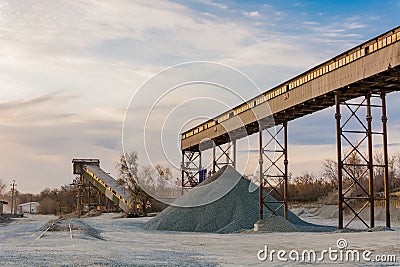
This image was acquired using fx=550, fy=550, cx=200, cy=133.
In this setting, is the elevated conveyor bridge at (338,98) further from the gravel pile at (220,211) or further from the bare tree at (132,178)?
the bare tree at (132,178)

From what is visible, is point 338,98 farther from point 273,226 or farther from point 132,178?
point 132,178

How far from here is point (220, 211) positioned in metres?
33.0

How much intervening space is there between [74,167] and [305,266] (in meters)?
53.4

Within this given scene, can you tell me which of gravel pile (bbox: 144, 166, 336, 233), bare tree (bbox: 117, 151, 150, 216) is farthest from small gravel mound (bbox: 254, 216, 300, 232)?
bare tree (bbox: 117, 151, 150, 216)

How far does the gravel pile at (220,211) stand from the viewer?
31.7 metres

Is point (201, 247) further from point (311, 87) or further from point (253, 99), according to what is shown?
point (253, 99)

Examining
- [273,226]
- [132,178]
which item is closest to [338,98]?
[273,226]

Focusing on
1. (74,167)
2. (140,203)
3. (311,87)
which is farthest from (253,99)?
(74,167)

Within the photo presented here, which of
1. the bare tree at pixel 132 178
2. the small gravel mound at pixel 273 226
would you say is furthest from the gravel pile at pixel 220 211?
the bare tree at pixel 132 178

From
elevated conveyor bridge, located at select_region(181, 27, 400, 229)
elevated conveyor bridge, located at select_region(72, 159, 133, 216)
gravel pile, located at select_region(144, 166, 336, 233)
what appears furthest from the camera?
elevated conveyor bridge, located at select_region(72, 159, 133, 216)

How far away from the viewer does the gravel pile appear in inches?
1246

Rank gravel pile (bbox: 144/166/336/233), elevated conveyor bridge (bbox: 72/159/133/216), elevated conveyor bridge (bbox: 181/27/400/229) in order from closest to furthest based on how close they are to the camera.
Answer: elevated conveyor bridge (bbox: 181/27/400/229), gravel pile (bbox: 144/166/336/233), elevated conveyor bridge (bbox: 72/159/133/216)

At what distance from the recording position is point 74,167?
64.6 meters

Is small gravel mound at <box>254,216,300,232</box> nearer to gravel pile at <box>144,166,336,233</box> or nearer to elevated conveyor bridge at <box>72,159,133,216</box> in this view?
gravel pile at <box>144,166,336,233</box>
